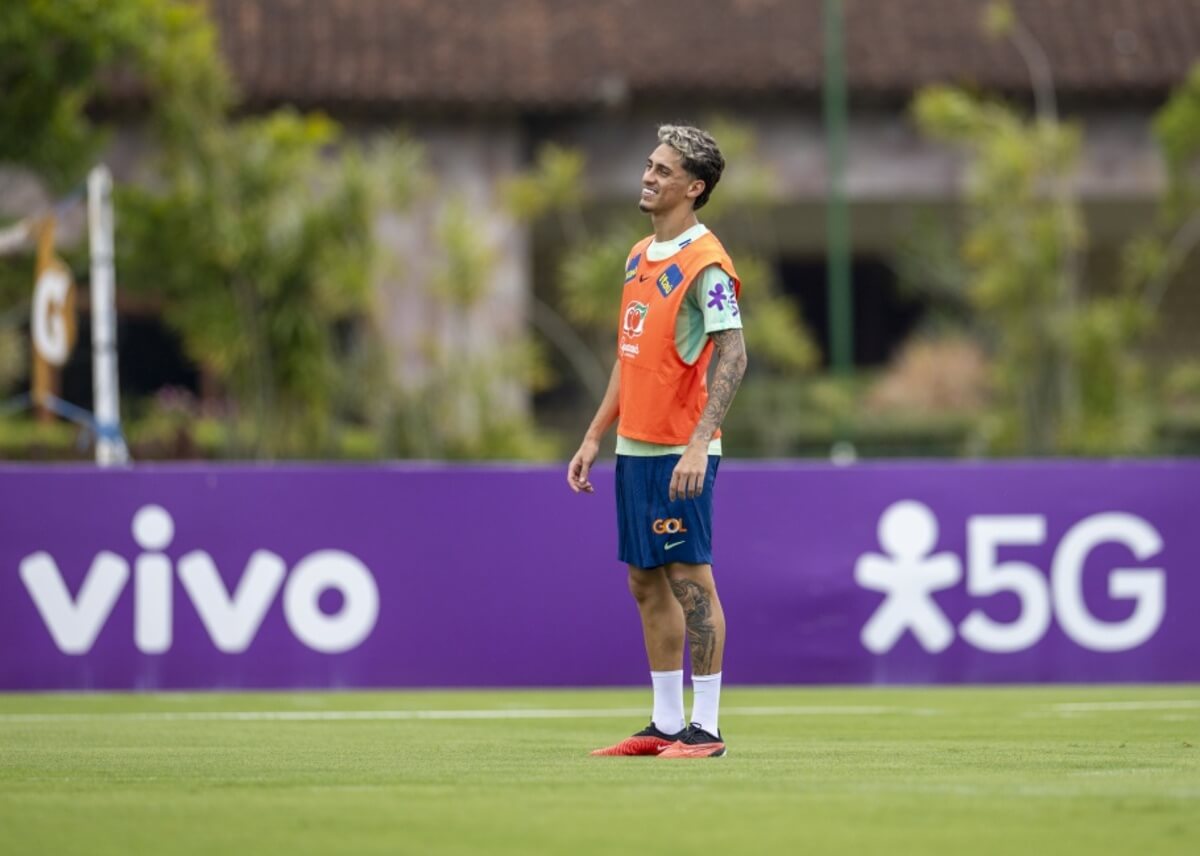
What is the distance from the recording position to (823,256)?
35.6m

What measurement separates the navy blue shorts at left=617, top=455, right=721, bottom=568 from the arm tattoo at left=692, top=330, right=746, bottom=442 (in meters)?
0.22

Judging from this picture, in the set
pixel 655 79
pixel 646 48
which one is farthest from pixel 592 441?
pixel 646 48

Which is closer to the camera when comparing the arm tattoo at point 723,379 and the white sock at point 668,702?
the arm tattoo at point 723,379

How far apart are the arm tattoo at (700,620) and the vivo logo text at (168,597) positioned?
18.6 ft

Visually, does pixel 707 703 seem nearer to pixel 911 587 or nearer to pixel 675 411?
pixel 675 411

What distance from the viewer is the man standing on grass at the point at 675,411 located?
7945 mm

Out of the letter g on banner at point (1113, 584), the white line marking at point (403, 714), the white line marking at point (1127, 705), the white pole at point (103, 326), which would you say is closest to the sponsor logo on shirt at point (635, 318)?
the white line marking at point (403, 714)

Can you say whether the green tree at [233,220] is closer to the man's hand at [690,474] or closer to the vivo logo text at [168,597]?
the vivo logo text at [168,597]

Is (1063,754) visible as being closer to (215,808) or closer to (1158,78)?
(215,808)

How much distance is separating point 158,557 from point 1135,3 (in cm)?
2154

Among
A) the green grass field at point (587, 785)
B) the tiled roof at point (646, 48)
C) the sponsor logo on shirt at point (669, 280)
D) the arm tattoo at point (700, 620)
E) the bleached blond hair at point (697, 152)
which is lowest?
the green grass field at point (587, 785)

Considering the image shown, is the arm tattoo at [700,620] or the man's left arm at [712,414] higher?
the man's left arm at [712,414]

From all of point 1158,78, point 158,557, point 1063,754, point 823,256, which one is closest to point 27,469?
point 158,557

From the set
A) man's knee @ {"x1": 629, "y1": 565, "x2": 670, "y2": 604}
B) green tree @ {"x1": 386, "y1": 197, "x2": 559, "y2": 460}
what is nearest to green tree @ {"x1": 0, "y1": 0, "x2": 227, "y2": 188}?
green tree @ {"x1": 386, "y1": 197, "x2": 559, "y2": 460}
